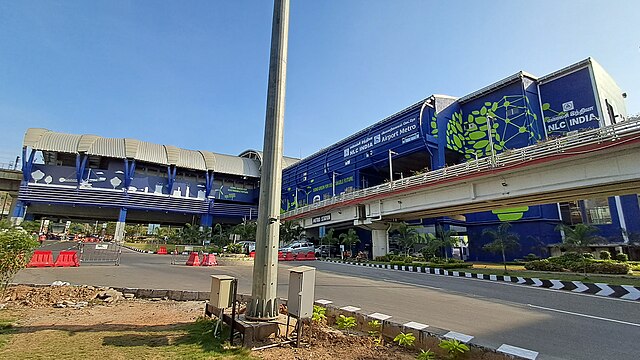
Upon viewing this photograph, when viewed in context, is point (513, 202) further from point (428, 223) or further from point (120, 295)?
point (120, 295)

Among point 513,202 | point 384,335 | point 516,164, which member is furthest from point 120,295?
point 513,202

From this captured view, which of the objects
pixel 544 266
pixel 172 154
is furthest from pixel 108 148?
pixel 544 266

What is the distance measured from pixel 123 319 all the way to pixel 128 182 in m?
45.6

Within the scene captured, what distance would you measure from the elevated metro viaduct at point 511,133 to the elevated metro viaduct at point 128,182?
2229 centimetres

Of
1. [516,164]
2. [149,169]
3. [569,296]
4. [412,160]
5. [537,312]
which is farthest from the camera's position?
[149,169]

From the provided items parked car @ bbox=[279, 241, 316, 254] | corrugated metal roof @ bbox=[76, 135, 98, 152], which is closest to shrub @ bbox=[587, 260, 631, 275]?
parked car @ bbox=[279, 241, 316, 254]

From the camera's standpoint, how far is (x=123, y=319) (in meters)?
5.28

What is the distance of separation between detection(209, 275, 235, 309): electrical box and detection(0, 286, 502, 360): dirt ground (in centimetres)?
95

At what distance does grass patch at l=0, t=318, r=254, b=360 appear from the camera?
3594 mm

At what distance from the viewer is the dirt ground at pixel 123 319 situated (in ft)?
12.8

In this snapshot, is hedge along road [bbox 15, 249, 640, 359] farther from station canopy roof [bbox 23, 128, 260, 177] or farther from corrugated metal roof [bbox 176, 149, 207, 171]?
corrugated metal roof [bbox 176, 149, 207, 171]

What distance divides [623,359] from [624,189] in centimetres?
1262

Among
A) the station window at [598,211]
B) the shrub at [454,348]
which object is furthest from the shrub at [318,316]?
the station window at [598,211]

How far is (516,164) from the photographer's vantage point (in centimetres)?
1441
